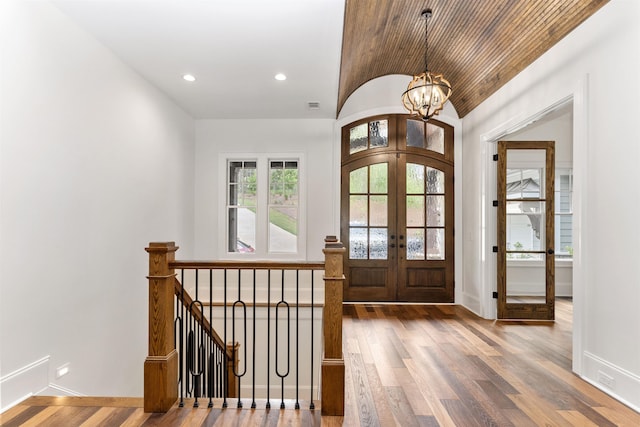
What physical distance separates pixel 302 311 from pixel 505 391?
3088 mm

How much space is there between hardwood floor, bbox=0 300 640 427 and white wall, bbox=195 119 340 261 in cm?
219

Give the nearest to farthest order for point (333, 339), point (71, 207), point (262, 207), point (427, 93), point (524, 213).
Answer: point (333, 339), point (71, 207), point (427, 93), point (524, 213), point (262, 207)

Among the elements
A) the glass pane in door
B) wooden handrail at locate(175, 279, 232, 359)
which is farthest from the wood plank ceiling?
Answer: wooden handrail at locate(175, 279, 232, 359)

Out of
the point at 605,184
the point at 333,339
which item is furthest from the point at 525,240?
the point at 333,339

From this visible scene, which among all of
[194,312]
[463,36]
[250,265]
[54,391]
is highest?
[463,36]

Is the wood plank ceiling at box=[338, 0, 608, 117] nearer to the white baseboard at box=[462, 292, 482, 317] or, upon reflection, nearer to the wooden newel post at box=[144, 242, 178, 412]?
the wooden newel post at box=[144, 242, 178, 412]

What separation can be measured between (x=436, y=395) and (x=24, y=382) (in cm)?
290

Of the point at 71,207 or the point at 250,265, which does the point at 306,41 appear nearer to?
the point at 250,265

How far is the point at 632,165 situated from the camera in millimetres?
2459

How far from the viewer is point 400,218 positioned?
18.5 ft

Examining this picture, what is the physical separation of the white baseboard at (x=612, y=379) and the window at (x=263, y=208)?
392cm

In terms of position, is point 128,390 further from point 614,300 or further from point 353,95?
point 353,95

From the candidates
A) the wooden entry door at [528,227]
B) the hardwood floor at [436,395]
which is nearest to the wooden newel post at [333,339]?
the hardwood floor at [436,395]

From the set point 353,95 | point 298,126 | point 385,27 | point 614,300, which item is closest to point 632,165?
point 614,300
